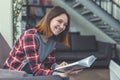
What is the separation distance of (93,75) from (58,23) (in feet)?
13.3

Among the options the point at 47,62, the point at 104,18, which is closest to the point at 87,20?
the point at 104,18

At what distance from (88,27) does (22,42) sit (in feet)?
21.1

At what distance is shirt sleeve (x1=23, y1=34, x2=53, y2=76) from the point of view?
2137 millimetres

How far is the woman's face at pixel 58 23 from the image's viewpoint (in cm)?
218

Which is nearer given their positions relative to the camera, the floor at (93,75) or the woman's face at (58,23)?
the woman's face at (58,23)

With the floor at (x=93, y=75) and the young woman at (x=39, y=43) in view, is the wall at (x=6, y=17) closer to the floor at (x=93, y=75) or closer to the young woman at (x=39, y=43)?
the floor at (x=93, y=75)

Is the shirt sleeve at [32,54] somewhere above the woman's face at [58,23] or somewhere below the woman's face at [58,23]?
below

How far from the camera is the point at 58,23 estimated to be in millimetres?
2182

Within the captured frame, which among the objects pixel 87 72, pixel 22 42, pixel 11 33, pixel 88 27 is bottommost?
pixel 87 72

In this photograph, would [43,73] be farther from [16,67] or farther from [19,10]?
[19,10]

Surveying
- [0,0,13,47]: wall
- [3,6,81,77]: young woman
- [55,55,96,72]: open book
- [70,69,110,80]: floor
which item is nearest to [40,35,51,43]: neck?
[3,6,81,77]: young woman

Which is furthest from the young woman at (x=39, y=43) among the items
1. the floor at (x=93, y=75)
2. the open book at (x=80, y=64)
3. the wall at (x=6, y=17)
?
the floor at (x=93, y=75)

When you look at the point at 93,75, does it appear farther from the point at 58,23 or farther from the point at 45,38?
the point at 58,23

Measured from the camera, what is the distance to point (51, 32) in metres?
2.22
